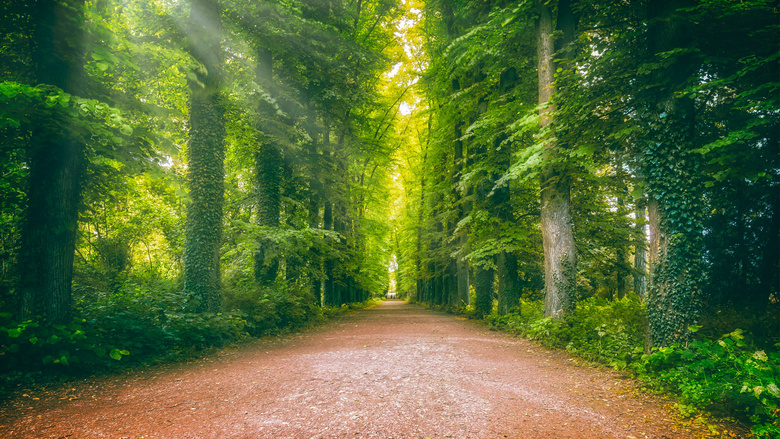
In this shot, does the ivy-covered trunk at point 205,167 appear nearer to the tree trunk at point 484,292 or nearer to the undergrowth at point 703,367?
the undergrowth at point 703,367

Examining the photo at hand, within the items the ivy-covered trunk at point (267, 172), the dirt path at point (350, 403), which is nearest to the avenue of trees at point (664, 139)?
the dirt path at point (350, 403)

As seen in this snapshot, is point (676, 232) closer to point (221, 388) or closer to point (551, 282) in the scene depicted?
point (551, 282)

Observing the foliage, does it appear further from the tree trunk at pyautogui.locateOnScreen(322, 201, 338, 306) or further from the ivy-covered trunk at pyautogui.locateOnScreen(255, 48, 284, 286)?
the tree trunk at pyautogui.locateOnScreen(322, 201, 338, 306)

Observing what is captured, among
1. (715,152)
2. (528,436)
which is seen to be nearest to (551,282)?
(715,152)

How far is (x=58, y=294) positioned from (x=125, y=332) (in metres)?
1.12

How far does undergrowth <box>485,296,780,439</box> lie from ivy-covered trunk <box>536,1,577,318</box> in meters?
1.19

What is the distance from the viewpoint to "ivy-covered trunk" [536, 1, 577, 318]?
8.12m

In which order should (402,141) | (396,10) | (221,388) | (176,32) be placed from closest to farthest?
1. (221,388)
2. (176,32)
3. (396,10)
4. (402,141)

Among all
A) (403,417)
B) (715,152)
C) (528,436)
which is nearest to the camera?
(528,436)

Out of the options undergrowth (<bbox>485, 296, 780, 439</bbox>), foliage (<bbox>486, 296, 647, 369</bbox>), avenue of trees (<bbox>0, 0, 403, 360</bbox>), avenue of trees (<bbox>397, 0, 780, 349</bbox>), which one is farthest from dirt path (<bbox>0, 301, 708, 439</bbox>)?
avenue of trees (<bbox>397, 0, 780, 349</bbox>)

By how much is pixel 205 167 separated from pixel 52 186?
3.17m

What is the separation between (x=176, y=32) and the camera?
810 centimetres

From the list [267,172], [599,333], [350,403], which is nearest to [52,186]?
[350,403]

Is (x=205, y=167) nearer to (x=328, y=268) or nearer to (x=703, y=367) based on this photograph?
(x=328, y=268)
